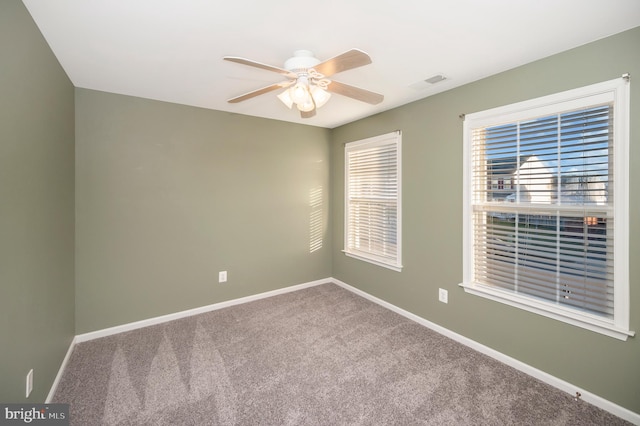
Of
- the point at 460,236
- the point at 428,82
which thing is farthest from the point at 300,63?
the point at 460,236

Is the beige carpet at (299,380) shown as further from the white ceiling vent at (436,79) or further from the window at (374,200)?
the white ceiling vent at (436,79)

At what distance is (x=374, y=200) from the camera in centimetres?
370

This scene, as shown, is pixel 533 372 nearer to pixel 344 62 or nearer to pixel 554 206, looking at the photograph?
pixel 554 206

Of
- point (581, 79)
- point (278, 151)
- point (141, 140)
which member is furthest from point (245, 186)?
point (581, 79)

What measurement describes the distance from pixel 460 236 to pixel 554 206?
76 centimetres

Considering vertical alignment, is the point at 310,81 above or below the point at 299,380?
above

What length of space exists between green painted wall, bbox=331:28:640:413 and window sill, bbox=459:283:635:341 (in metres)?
0.05

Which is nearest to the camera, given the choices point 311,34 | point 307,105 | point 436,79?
point 311,34

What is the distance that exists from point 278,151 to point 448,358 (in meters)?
3.02

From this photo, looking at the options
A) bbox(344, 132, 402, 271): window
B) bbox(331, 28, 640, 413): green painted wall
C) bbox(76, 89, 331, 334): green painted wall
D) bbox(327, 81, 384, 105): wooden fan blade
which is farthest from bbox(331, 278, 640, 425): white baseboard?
bbox(327, 81, 384, 105): wooden fan blade

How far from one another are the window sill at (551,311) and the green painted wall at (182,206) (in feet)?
7.66

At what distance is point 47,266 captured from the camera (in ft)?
6.22

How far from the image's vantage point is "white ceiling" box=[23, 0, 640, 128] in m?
1.52

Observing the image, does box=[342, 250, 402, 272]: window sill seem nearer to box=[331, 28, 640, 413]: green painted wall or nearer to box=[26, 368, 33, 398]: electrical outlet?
box=[331, 28, 640, 413]: green painted wall
